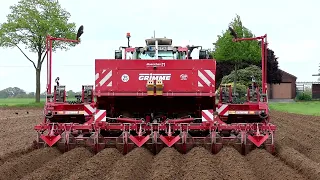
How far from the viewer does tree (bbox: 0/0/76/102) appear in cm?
5803

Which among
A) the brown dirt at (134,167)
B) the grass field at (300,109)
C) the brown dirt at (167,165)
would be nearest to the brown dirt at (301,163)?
the brown dirt at (167,165)

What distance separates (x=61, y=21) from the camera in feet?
192

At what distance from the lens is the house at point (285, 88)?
315 feet

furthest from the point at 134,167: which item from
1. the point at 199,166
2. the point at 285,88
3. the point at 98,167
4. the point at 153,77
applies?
the point at 285,88

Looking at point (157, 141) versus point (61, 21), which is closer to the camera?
point (157, 141)

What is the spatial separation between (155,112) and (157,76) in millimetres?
1276

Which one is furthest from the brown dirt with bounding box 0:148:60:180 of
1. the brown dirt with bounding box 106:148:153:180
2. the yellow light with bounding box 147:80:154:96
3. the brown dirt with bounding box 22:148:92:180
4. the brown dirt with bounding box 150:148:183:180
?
the yellow light with bounding box 147:80:154:96

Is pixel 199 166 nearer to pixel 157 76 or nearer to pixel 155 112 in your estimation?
pixel 157 76

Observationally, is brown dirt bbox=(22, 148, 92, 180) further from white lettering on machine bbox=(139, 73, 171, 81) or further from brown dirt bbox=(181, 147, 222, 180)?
white lettering on machine bbox=(139, 73, 171, 81)

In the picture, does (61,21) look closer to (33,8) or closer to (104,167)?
(33,8)

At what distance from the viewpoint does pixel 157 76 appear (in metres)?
16.6

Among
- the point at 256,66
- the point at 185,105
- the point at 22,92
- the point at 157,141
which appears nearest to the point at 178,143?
the point at 157,141

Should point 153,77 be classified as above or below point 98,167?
above

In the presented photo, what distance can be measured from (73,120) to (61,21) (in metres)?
42.1
